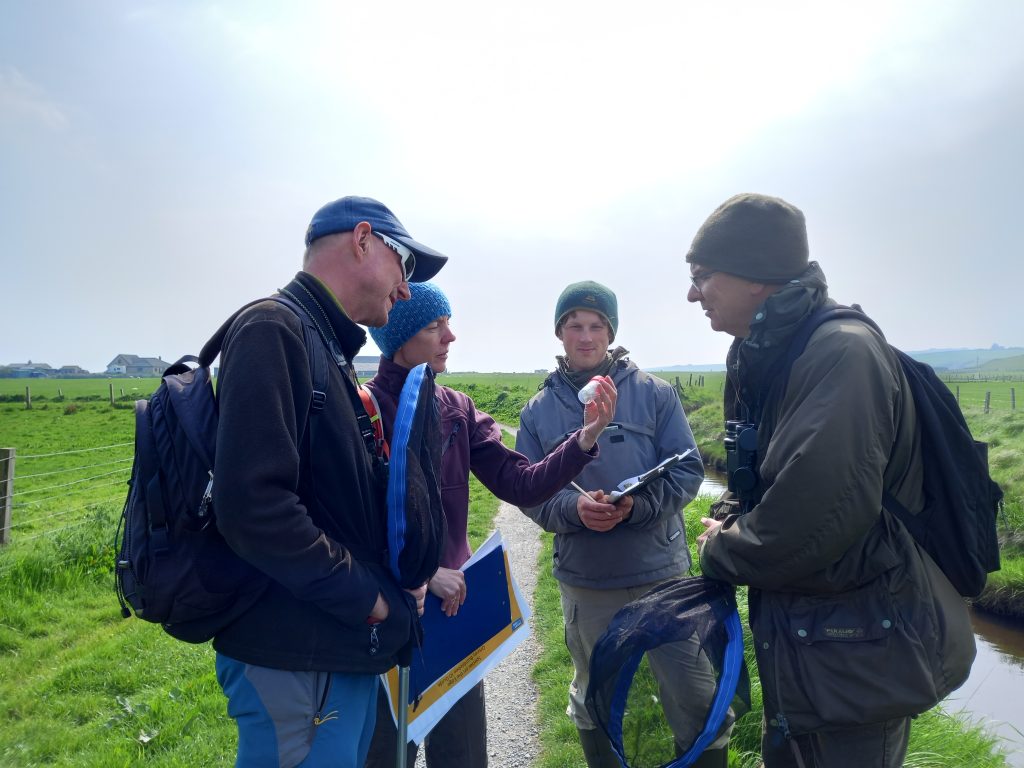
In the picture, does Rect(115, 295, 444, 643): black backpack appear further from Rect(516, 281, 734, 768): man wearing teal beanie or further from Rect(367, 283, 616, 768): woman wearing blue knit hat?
Rect(516, 281, 734, 768): man wearing teal beanie

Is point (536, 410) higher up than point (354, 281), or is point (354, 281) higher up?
point (354, 281)

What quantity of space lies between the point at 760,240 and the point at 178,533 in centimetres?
208

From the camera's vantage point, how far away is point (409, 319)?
3037 millimetres

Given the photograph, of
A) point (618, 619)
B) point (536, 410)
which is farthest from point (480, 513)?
point (618, 619)

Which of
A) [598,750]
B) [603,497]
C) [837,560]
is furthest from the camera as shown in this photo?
[598,750]

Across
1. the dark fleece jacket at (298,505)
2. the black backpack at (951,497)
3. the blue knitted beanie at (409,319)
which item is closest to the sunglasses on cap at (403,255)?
the dark fleece jacket at (298,505)

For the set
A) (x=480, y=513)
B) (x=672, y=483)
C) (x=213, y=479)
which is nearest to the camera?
(x=213, y=479)

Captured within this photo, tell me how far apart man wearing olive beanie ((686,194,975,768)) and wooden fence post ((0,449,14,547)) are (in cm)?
960

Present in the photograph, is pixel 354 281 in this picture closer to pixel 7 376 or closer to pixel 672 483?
pixel 672 483

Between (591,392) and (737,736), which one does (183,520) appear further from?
(737,736)

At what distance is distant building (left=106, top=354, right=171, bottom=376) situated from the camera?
141 m

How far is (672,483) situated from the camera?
3461 millimetres

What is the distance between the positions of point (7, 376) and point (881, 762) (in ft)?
551

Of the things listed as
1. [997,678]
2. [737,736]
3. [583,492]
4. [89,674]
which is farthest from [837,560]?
[997,678]
